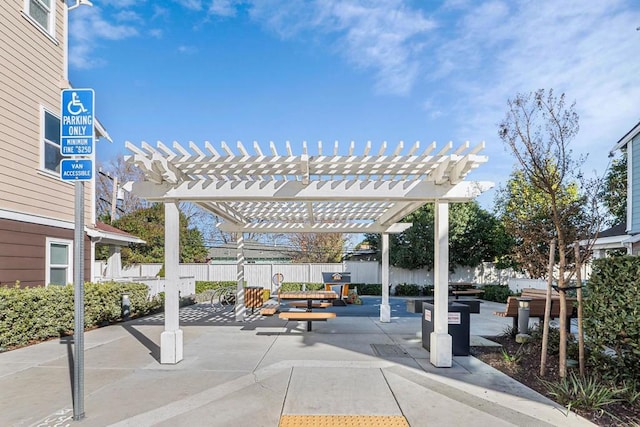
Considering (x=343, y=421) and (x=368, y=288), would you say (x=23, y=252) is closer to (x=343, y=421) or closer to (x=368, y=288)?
(x=343, y=421)

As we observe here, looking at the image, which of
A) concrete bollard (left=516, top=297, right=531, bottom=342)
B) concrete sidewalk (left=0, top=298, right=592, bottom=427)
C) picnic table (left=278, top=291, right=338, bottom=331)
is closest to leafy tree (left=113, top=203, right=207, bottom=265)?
picnic table (left=278, top=291, right=338, bottom=331)

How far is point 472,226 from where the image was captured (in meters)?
19.8

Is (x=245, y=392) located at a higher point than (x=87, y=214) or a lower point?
lower

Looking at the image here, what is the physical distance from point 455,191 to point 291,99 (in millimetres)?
7741

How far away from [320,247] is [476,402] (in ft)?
80.1

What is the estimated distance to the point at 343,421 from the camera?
12.9 ft

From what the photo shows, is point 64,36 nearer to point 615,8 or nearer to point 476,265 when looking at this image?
point 615,8

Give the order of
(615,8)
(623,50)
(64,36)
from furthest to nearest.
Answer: (64,36), (623,50), (615,8)

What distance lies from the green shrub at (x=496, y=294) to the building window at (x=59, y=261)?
15.7 m

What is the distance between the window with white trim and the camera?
886 centimetres

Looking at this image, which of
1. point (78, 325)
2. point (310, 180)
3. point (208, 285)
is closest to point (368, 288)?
point (208, 285)

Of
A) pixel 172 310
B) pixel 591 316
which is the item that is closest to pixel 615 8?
pixel 591 316

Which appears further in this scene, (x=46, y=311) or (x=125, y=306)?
(x=125, y=306)

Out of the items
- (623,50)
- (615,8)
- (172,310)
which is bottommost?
(172,310)
